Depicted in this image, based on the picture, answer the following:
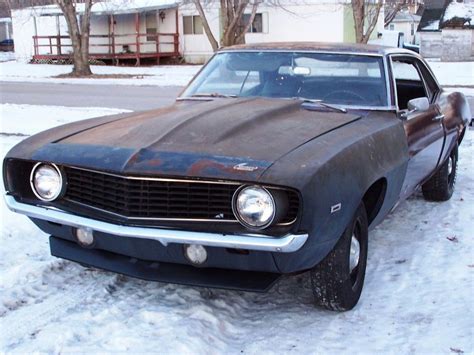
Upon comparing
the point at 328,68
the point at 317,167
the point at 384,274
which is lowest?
the point at 384,274

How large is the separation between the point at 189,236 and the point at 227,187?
1.01 ft

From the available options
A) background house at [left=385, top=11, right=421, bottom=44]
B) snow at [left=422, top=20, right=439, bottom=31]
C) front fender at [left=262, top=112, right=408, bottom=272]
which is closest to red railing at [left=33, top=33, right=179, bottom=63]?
snow at [left=422, top=20, right=439, bottom=31]

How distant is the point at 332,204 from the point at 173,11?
3299 centimetres

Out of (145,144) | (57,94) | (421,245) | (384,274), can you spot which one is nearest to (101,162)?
(145,144)

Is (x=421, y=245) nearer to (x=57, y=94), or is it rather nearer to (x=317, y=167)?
(x=317, y=167)

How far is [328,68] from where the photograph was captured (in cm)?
487

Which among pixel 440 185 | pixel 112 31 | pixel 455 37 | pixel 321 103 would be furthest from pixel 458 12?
pixel 321 103

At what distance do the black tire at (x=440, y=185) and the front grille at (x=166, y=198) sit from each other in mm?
3326

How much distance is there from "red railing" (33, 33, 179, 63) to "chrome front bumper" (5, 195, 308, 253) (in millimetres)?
30263

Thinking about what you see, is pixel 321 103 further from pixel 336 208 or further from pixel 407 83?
pixel 407 83

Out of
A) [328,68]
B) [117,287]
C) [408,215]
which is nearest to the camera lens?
[117,287]

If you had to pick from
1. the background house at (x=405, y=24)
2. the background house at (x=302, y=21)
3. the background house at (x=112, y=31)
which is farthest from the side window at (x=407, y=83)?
the background house at (x=405, y=24)

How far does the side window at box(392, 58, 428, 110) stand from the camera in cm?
561

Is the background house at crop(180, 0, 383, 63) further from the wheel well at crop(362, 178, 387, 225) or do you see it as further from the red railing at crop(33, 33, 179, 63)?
the wheel well at crop(362, 178, 387, 225)
